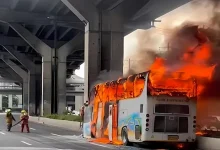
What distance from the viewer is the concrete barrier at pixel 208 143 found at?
696 inches

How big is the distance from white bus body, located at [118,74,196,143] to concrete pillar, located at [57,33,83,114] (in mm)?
39907

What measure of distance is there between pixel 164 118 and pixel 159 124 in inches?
11.9

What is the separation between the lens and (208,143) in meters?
18.3

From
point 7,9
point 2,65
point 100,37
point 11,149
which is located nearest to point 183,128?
point 11,149

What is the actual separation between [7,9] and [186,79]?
32.0m

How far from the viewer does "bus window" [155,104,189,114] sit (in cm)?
1794

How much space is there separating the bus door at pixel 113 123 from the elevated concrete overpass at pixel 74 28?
25.5 feet

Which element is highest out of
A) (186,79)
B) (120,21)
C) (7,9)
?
(7,9)

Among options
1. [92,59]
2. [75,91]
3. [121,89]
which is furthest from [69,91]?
[121,89]

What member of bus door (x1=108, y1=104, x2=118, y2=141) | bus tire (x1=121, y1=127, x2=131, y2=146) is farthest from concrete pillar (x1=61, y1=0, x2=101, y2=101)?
bus tire (x1=121, y1=127, x2=131, y2=146)

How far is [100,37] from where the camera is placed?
34406mm

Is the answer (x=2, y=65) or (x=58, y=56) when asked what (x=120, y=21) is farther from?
(x=2, y=65)

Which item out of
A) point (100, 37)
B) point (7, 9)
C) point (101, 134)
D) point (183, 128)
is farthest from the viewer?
point (7, 9)

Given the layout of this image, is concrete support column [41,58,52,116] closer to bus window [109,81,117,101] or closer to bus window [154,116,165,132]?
bus window [109,81,117,101]
